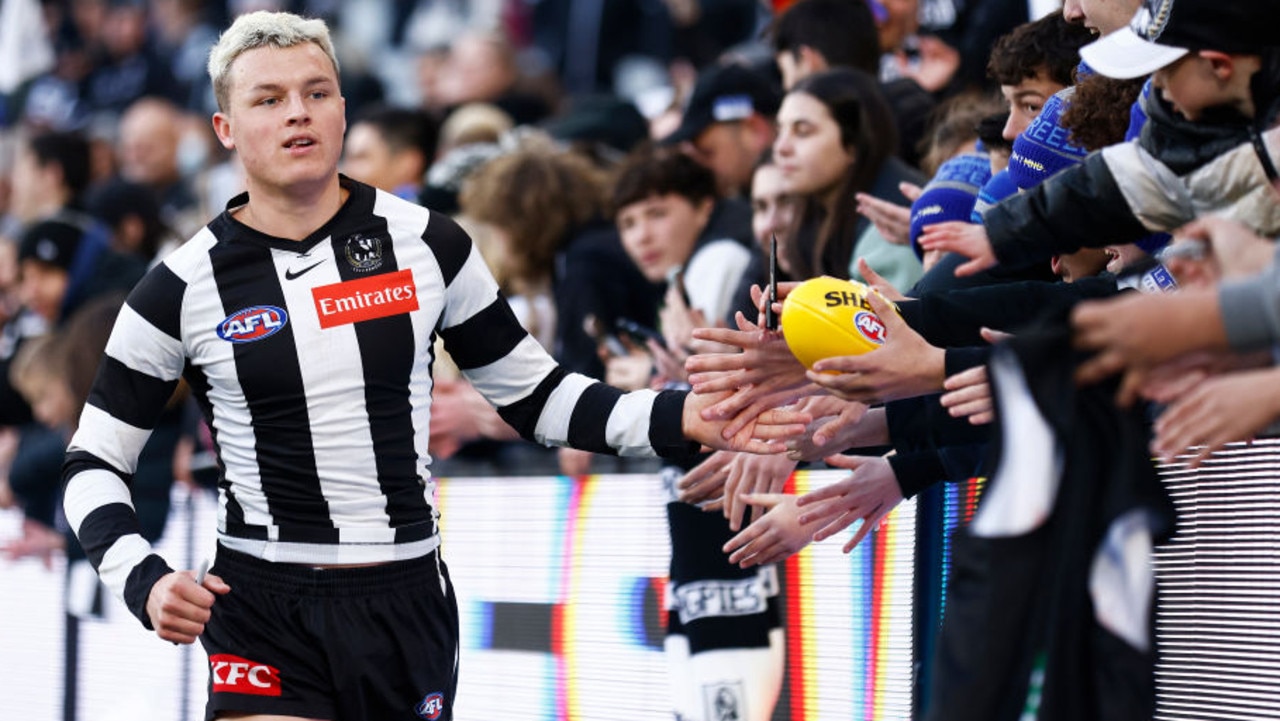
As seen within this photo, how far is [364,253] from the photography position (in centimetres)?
434

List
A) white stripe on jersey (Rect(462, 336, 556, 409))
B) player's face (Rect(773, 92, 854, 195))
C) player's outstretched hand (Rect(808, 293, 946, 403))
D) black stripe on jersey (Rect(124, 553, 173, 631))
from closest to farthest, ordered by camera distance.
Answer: player's outstretched hand (Rect(808, 293, 946, 403)) < black stripe on jersey (Rect(124, 553, 173, 631)) < white stripe on jersey (Rect(462, 336, 556, 409)) < player's face (Rect(773, 92, 854, 195))

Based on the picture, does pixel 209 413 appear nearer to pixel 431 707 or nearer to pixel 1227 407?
pixel 431 707

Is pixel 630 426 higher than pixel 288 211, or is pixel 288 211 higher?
pixel 288 211

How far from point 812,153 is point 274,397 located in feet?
7.96

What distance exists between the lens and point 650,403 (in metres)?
4.39

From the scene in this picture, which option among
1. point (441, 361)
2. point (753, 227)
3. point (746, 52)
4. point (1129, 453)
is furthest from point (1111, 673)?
point (746, 52)

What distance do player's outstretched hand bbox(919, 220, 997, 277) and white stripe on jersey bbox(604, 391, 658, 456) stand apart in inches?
32.5

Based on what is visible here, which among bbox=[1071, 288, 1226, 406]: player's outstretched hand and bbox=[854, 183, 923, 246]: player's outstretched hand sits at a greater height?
bbox=[854, 183, 923, 246]: player's outstretched hand

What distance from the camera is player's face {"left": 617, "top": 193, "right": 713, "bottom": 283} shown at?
6949 millimetres

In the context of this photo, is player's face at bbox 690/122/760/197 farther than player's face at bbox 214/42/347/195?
Yes

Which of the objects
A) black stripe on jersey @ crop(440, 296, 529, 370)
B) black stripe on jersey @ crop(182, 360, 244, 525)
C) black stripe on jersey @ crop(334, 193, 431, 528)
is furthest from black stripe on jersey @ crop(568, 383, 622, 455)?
black stripe on jersey @ crop(182, 360, 244, 525)

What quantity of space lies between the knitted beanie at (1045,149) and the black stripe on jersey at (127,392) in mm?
2229

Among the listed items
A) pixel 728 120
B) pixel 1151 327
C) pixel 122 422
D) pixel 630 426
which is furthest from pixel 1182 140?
pixel 728 120

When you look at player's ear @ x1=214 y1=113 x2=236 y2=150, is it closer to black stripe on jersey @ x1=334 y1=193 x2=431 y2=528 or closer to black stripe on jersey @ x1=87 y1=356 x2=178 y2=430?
black stripe on jersey @ x1=334 y1=193 x2=431 y2=528
